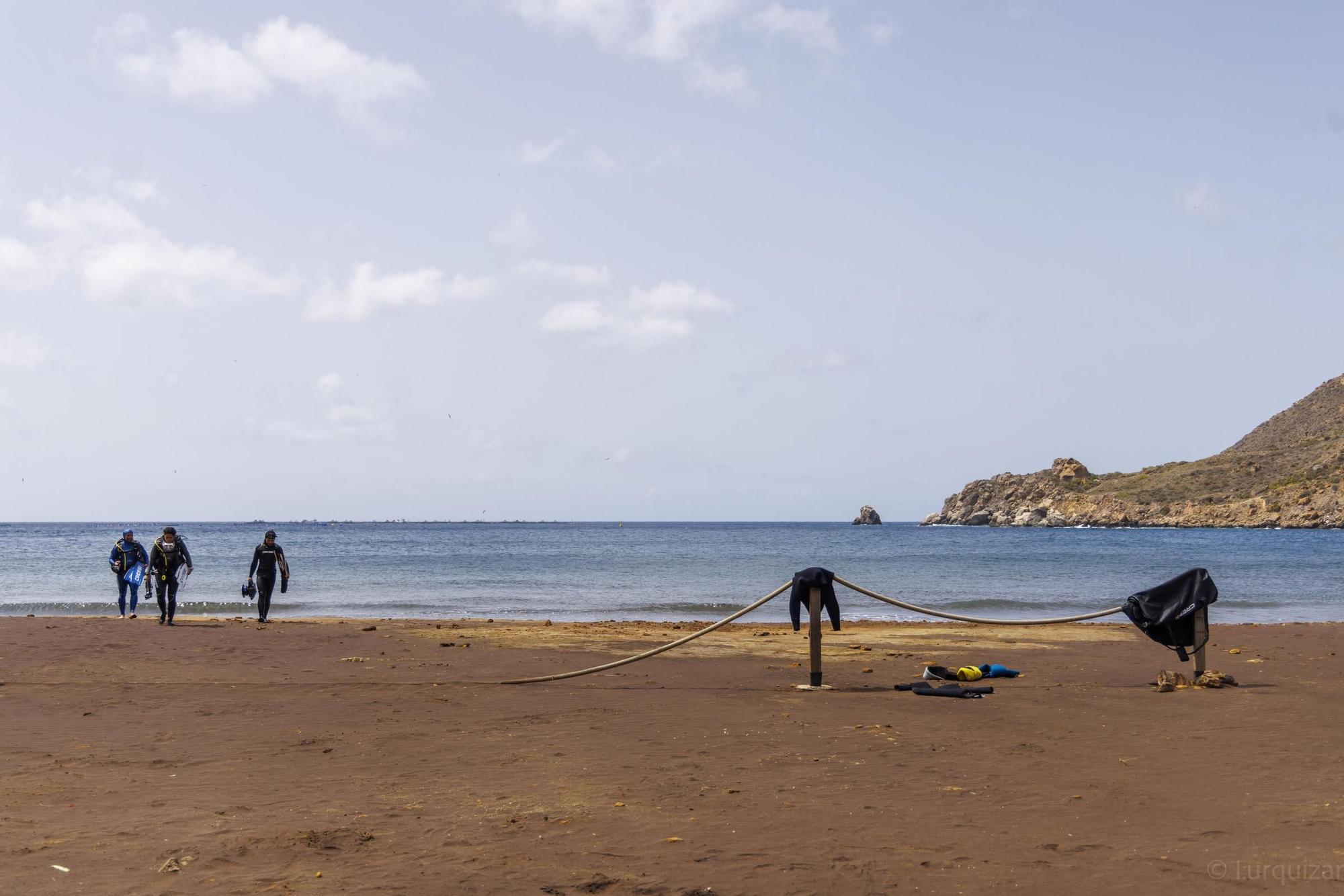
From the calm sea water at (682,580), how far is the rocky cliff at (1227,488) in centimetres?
4088

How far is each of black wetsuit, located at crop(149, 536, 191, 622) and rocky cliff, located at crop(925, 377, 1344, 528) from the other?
117m

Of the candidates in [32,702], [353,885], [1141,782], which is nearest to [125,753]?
[32,702]

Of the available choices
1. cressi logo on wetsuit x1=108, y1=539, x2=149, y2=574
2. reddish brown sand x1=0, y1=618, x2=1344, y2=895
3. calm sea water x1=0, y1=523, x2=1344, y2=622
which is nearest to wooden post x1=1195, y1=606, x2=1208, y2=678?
reddish brown sand x1=0, y1=618, x2=1344, y2=895

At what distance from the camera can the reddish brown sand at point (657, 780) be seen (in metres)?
5.27

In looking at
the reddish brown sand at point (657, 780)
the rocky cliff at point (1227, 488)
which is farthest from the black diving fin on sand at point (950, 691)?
the rocky cliff at point (1227, 488)

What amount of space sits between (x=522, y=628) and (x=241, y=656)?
666cm

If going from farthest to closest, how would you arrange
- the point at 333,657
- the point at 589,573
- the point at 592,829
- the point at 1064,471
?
the point at 1064,471
the point at 589,573
the point at 333,657
the point at 592,829

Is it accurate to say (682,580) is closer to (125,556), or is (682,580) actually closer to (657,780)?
(125,556)

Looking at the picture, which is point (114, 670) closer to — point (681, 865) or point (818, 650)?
point (818, 650)

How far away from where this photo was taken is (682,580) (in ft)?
131

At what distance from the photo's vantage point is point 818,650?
11.5 meters

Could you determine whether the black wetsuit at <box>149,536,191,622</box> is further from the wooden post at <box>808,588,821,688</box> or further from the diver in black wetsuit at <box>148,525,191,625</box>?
the wooden post at <box>808,588,821,688</box>

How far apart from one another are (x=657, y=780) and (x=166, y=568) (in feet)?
48.5

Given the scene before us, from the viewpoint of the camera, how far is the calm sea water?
27.4 meters
